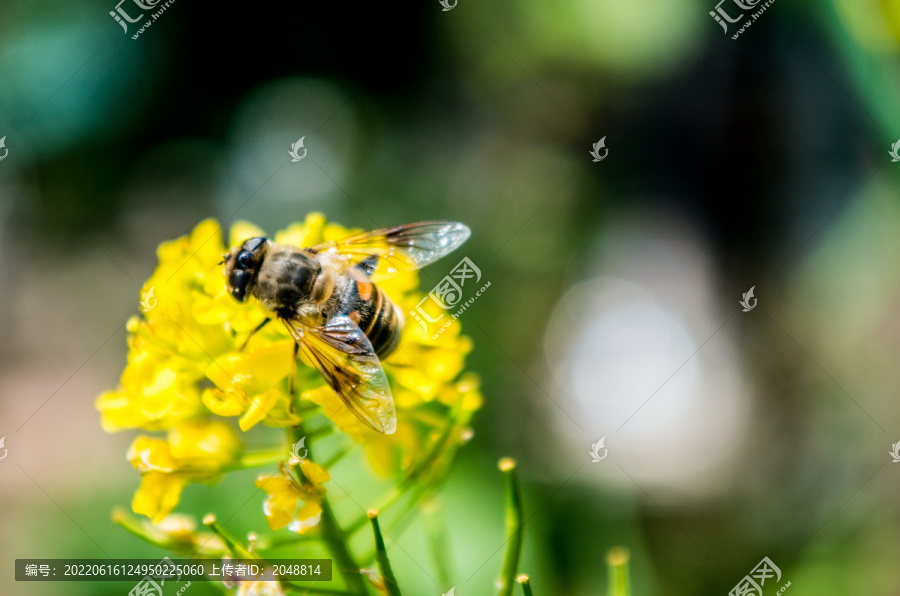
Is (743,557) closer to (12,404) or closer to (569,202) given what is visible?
(569,202)

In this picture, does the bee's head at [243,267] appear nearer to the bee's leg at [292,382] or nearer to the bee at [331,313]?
the bee at [331,313]

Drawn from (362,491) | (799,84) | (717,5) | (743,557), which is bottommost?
(743,557)

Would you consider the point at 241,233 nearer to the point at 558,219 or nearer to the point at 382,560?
the point at 382,560

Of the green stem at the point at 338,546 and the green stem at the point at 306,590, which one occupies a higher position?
the green stem at the point at 338,546

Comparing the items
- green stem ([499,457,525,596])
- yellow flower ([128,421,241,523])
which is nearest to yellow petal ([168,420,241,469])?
yellow flower ([128,421,241,523])

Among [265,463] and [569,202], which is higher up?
[569,202]

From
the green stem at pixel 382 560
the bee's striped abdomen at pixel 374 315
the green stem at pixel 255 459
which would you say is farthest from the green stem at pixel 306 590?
the bee's striped abdomen at pixel 374 315

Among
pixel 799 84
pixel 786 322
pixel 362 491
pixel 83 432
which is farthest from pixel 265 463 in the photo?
pixel 799 84
